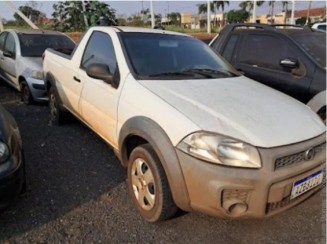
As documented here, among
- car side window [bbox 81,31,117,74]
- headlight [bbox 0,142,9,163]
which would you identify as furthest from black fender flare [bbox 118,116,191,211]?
headlight [bbox 0,142,9,163]

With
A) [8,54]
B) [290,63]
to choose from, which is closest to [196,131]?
[290,63]

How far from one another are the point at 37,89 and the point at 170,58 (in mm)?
3708

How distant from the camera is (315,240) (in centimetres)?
289

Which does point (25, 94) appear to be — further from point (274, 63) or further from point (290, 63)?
point (290, 63)

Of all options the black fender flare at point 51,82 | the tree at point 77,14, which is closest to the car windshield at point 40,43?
the black fender flare at point 51,82

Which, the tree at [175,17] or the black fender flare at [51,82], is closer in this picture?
the black fender flare at [51,82]

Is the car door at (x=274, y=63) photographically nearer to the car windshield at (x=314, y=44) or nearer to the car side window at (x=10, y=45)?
the car windshield at (x=314, y=44)

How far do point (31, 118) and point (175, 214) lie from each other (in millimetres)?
3881

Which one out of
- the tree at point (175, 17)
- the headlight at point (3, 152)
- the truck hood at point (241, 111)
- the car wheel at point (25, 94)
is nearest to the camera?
the truck hood at point (241, 111)

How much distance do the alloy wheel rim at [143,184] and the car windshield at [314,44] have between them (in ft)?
9.24

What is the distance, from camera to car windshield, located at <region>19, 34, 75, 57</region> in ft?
23.8

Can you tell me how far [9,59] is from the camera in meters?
7.47

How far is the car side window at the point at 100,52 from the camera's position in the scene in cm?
376

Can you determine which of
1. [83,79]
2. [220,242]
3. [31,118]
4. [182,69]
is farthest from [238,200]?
[31,118]
